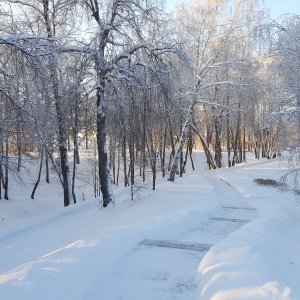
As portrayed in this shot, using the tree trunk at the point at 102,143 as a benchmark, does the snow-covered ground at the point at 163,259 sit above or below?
below

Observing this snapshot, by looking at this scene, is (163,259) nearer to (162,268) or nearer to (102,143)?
(162,268)

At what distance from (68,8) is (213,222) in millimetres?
7992

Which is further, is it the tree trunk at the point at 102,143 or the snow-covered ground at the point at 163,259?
the tree trunk at the point at 102,143

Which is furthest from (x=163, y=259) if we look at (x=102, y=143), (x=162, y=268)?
(x=102, y=143)

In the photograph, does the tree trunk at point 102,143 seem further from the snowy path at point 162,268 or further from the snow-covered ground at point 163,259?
the snowy path at point 162,268

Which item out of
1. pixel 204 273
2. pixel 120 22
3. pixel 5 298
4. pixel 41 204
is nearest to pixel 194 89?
pixel 120 22

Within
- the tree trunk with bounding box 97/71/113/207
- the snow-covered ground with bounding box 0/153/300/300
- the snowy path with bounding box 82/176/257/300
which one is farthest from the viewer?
the tree trunk with bounding box 97/71/113/207

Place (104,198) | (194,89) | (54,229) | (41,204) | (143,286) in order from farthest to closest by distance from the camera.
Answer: (41,204), (194,89), (104,198), (54,229), (143,286)

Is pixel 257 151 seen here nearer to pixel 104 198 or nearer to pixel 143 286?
pixel 104 198

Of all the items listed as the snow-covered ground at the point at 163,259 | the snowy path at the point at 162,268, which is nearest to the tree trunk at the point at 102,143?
the snow-covered ground at the point at 163,259

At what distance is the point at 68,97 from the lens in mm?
11023

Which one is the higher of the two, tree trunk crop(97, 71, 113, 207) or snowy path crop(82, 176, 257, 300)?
tree trunk crop(97, 71, 113, 207)

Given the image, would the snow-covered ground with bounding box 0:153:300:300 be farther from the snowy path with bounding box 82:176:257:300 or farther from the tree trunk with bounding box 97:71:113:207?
the tree trunk with bounding box 97:71:113:207

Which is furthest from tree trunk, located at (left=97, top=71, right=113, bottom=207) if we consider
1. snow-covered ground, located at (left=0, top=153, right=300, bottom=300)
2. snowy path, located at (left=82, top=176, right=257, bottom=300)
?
snowy path, located at (left=82, top=176, right=257, bottom=300)
